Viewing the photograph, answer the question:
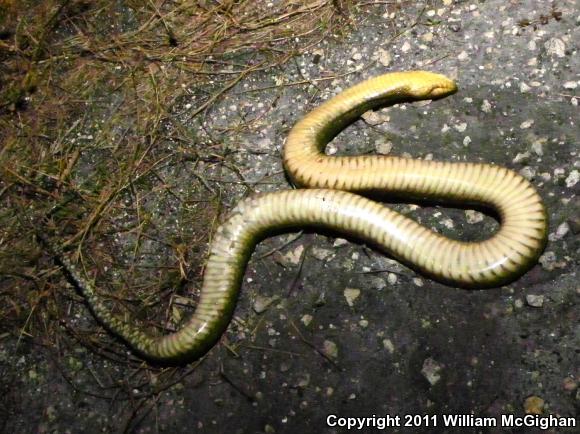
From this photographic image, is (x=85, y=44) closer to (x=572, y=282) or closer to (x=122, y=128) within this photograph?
(x=122, y=128)

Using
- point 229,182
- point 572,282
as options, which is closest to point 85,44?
point 229,182

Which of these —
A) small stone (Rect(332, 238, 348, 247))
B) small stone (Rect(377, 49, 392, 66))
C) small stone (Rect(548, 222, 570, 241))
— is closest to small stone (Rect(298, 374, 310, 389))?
small stone (Rect(332, 238, 348, 247))

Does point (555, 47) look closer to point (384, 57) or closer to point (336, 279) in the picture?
point (384, 57)

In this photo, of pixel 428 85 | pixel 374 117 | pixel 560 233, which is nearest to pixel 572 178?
pixel 560 233

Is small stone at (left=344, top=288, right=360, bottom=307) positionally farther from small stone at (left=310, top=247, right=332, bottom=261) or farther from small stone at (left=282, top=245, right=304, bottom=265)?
small stone at (left=282, top=245, right=304, bottom=265)

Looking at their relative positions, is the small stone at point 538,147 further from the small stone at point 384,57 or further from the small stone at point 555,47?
the small stone at point 384,57
